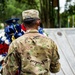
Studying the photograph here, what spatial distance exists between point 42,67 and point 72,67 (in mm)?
5861

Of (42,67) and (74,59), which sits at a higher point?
(42,67)

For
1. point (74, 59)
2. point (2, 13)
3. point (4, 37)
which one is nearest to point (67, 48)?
point (74, 59)

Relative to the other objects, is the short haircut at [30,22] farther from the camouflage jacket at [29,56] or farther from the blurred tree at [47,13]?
the blurred tree at [47,13]

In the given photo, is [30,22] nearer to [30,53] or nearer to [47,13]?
[30,53]

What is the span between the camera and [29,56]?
139 inches

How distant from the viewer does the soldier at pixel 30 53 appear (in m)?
3.52

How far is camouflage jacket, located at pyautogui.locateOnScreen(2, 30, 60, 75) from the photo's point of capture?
11.5 ft

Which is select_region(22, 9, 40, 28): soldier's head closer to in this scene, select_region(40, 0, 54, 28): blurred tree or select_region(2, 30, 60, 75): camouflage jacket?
select_region(2, 30, 60, 75): camouflage jacket

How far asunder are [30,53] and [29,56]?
3 centimetres

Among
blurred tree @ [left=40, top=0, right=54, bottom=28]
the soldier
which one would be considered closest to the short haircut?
the soldier

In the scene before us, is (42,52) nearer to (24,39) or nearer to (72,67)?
(24,39)

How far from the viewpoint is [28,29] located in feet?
11.7

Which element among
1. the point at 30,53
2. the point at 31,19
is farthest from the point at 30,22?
the point at 30,53

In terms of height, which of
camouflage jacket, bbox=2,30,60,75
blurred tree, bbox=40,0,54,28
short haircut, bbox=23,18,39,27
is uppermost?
short haircut, bbox=23,18,39,27
